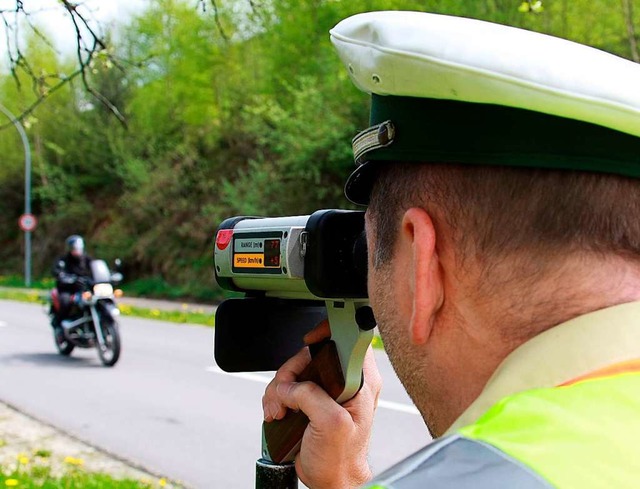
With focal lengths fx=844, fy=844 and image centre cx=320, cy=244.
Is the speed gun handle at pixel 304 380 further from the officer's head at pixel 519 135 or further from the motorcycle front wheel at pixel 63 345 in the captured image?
the motorcycle front wheel at pixel 63 345

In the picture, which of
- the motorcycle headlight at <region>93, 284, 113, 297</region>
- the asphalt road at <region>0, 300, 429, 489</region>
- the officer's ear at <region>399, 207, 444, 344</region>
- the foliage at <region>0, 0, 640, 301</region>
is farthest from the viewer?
the foliage at <region>0, 0, 640, 301</region>

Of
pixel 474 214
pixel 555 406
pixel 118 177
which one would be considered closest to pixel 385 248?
pixel 474 214

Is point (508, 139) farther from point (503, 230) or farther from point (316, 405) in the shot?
point (316, 405)

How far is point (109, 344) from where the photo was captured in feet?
31.3

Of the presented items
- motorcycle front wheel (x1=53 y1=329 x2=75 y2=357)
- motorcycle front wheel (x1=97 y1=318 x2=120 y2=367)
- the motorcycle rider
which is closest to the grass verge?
motorcycle front wheel (x1=97 y1=318 x2=120 y2=367)

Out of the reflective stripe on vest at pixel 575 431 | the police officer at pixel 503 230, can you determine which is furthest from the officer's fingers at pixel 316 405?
the reflective stripe on vest at pixel 575 431

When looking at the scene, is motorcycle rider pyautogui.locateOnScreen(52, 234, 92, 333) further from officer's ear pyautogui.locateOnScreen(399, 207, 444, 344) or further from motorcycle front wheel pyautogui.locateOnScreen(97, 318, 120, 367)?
officer's ear pyautogui.locateOnScreen(399, 207, 444, 344)

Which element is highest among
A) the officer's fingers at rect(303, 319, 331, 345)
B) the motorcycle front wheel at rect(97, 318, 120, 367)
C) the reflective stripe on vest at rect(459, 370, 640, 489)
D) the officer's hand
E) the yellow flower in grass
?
the reflective stripe on vest at rect(459, 370, 640, 489)

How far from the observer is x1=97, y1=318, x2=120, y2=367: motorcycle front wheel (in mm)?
9406

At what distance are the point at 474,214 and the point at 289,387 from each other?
69 centimetres

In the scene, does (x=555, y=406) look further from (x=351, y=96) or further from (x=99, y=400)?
(x=351, y=96)

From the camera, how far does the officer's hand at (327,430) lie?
139 cm

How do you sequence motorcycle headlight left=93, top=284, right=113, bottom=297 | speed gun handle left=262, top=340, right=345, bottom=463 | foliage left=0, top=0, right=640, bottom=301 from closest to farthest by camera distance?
speed gun handle left=262, top=340, right=345, bottom=463, motorcycle headlight left=93, top=284, right=113, bottom=297, foliage left=0, top=0, right=640, bottom=301

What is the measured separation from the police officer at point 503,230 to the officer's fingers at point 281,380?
1.79 ft
